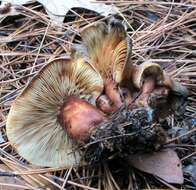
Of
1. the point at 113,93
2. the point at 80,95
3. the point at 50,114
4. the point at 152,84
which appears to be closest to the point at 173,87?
the point at 152,84

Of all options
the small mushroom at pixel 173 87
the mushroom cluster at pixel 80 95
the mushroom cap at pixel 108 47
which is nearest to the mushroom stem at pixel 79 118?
the mushroom cluster at pixel 80 95

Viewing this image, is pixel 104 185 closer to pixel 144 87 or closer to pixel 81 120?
pixel 81 120

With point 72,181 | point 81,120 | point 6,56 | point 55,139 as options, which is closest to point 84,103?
point 81,120

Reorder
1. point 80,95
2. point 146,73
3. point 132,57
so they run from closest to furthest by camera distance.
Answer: point 146,73 < point 80,95 < point 132,57

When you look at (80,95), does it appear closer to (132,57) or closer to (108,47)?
(108,47)

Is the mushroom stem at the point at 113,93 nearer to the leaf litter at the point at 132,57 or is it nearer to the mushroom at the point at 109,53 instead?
the mushroom at the point at 109,53

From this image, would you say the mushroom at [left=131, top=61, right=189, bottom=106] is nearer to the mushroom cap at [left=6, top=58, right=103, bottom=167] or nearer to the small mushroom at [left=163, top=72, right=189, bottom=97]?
the small mushroom at [left=163, top=72, right=189, bottom=97]

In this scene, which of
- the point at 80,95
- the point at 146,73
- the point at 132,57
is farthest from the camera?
the point at 132,57

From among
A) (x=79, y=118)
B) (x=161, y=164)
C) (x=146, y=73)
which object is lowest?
(x=161, y=164)
